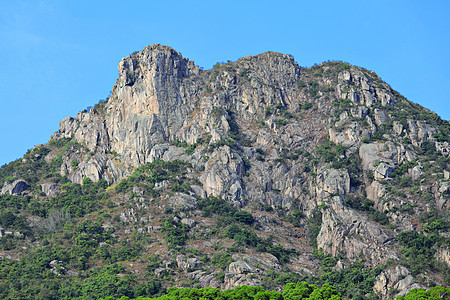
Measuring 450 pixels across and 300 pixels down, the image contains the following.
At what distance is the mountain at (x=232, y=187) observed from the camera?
416 feet

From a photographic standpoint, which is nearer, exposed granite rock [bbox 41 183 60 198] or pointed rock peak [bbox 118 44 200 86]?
exposed granite rock [bbox 41 183 60 198]

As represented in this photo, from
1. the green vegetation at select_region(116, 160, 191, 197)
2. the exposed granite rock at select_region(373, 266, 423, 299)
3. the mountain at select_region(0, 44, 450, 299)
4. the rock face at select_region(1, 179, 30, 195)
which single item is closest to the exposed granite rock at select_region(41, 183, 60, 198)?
the mountain at select_region(0, 44, 450, 299)

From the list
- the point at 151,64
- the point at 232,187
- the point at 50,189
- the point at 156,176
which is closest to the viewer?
the point at 232,187

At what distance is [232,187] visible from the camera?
150375 millimetres

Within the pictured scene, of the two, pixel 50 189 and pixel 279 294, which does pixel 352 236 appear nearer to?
pixel 279 294

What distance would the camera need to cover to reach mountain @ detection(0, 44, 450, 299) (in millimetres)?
126688

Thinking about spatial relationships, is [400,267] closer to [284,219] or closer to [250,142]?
[284,219]

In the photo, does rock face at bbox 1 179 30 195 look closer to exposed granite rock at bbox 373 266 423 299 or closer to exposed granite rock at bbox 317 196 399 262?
exposed granite rock at bbox 317 196 399 262

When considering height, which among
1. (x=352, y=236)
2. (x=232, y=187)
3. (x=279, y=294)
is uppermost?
(x=232, y=187)

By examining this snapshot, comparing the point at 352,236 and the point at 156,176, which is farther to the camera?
the point at 156,176

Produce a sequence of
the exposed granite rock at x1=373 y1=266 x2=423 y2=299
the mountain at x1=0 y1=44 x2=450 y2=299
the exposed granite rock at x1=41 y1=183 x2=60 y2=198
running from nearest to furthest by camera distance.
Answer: the exposed granite rock at x1=373 y1=266 x2=423 y2=299 < the mountain at x1=0 y1=44 x2=450 y2=299 < the exposed granite rock at x1=41 y1=183 x2=60 y2=198

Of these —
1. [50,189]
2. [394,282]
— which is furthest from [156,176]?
[394,282]

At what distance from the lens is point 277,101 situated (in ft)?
576

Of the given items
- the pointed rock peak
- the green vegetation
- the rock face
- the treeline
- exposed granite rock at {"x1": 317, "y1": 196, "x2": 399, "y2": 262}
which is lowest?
the treeline
